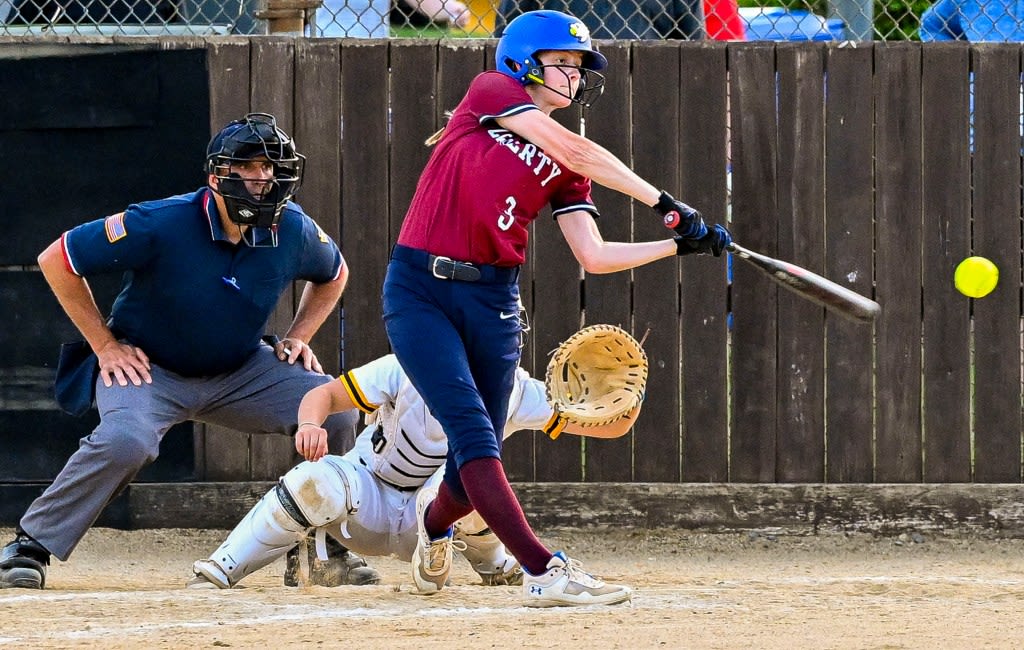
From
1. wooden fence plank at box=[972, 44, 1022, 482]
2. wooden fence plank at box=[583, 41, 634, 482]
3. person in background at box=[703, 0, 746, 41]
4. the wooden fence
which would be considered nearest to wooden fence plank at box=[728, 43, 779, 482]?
the wooden fence

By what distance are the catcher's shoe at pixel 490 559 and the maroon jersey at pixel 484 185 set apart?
1.10 metres

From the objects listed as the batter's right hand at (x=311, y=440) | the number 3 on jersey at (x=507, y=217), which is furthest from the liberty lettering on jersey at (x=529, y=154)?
the batter's right hand at (x=311, y=440)

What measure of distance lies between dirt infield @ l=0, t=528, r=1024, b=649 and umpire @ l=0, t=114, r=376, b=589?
1.26ft

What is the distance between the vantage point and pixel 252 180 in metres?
4.96

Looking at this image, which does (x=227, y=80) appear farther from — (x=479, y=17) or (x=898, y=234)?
(x=898, y=234)

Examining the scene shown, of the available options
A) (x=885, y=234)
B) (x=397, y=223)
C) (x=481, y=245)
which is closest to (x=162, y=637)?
(x=481, y=245)

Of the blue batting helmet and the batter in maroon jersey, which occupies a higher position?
the blue batting helmet

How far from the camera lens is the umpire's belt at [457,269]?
407cm

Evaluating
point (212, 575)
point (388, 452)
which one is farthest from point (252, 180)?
point (212, 575)

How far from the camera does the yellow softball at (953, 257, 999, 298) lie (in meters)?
5.99

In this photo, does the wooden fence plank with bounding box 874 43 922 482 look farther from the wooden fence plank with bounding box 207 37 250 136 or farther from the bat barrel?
the wooden fence plank with bounding box 207 37 250 136

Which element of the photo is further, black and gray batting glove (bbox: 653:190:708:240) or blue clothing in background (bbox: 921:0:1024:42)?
blue clothing in background (bbox: 921:0:1024:42)

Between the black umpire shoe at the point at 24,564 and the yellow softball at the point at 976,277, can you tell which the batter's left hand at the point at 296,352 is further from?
the yellow softball at the point at 976,277

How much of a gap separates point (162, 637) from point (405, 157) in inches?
114
